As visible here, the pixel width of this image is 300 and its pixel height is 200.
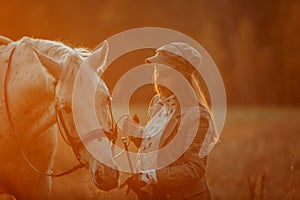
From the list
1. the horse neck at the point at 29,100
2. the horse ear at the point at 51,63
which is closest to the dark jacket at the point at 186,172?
the horse ear at the point at 51,63

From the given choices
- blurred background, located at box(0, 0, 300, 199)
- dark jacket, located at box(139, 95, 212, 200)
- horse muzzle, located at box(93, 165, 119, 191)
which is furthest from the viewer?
blurred background, located at box(0, 0, 300, 199)

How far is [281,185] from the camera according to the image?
8.41m

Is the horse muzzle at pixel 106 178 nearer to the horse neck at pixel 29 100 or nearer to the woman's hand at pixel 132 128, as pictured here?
the woman's hand at pixel 132 128

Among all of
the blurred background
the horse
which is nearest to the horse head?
the horse

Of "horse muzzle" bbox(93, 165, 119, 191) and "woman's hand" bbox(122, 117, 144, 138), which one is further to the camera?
"woman's hand" bbox(122, 117, 144, 138)

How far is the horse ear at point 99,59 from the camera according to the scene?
4.69 m

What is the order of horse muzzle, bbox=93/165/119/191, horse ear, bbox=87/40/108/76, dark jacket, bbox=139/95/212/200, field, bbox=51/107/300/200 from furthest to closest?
1. field, bbox=51/107/300/200
2. horse ear, bbox=87/40/108/76
3. dark jacket, bbox=139/95/212/200
4. horse muzzle, bbox=93/165/119/191

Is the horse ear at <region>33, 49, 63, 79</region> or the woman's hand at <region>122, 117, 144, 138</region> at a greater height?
the horse ear at <region>33, 49, 63, 79</region>

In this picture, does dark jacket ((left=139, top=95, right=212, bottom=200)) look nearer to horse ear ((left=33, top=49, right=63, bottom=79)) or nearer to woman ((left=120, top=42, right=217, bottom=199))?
woman ((left=120, top=42, right=217, bottom=199))

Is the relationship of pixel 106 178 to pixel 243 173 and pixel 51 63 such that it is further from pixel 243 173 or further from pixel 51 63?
pixel 243 173

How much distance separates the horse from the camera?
4.54 meters

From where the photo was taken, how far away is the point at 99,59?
15.5 ft

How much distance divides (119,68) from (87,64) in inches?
1736

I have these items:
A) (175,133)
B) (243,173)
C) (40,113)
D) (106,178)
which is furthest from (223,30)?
(106,178)
